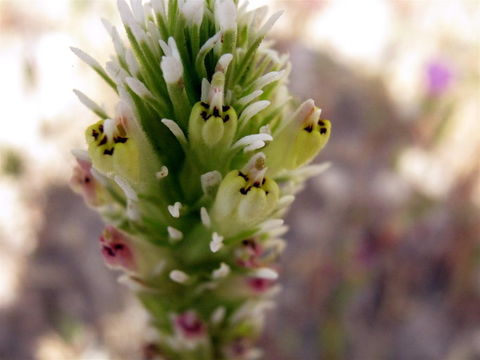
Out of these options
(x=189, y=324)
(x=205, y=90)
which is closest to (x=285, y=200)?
(x=205, y=90)

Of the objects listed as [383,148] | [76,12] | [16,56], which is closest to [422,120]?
[383,148]

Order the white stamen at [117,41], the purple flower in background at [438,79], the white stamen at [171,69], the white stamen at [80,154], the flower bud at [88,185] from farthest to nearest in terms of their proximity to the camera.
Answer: the purple flower in background at [438,79], the flower bud at [88,185], the white stamen at [80,154], the white stamen at [117,41], the white stamen at [171,69]

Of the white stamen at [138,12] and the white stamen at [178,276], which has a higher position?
the white stamen at [138,12]

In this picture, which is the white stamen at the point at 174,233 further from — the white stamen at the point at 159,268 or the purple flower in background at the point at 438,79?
the purple flower in background at the point at 438,79

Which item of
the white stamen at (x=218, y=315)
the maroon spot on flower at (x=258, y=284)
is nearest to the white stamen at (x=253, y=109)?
the maroon spot on flower at (x=258, y=284)

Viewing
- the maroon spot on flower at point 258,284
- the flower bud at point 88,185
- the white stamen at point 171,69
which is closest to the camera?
the white stamen at point 171,69

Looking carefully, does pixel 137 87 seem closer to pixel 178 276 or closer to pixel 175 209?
pixel 175 209

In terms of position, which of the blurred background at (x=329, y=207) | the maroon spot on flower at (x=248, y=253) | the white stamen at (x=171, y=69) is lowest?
the maroon spot on flower at (x=248, y=253)

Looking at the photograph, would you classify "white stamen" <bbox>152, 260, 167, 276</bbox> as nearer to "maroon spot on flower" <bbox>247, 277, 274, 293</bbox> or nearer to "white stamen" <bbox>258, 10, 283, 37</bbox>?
"maroon spot on flower" <bbox>247, 277, 274, 293</bbox>

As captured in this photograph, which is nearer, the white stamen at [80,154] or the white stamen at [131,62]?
the white stamen at [131,62]
